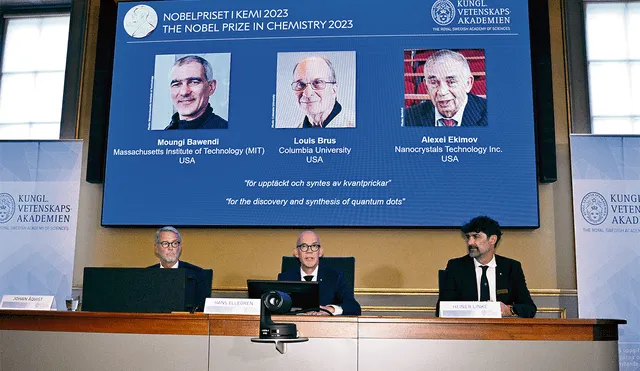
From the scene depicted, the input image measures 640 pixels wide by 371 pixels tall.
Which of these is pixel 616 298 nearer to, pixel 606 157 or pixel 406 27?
pixel 606 157

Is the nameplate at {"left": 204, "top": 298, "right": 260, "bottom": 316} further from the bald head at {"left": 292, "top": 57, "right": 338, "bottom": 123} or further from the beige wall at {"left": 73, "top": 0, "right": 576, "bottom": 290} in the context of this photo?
the bald head at {"left": 292, "top": 57, "right": 338, "bottom": 123}

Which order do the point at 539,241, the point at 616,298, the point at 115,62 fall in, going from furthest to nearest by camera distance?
the point at 115,62 → the point at 539,241 → the point at 616,298

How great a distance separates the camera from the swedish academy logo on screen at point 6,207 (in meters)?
5.46

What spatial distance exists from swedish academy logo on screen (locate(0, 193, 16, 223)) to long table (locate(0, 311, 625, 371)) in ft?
8.47

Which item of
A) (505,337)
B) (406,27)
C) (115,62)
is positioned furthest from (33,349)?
(406,27)

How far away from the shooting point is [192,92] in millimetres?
5504

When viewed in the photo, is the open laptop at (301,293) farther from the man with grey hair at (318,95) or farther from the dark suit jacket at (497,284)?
the man with grey hair at (318,95)

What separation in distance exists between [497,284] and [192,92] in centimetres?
275

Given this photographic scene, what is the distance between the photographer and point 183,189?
5320mm

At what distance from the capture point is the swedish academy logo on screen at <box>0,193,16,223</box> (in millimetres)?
5457

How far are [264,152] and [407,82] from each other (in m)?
1.19

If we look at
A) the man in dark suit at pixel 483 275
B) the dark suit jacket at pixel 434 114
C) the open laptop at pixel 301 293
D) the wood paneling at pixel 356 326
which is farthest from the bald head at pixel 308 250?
the dark suit jacket at pixel 434 114

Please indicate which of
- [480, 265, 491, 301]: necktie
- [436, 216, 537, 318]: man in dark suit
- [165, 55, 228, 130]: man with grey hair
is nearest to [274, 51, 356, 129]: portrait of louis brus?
[165, 55, 228, 130]: man with grey hair

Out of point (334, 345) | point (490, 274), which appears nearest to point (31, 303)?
point (334, 345)
